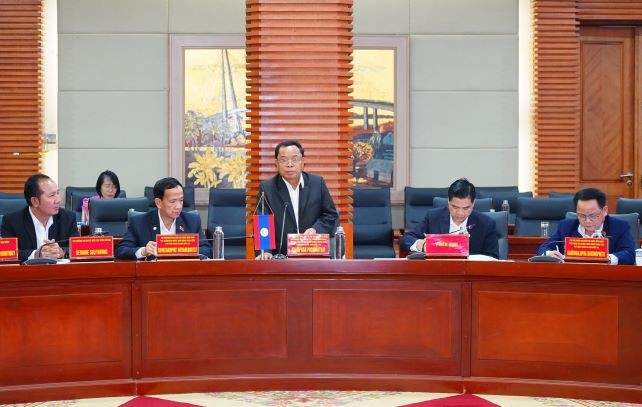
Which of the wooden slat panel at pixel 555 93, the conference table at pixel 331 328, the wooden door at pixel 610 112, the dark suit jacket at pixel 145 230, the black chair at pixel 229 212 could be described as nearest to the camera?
the conference table at pixel 331 328

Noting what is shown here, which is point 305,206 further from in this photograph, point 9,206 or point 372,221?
point 9,206

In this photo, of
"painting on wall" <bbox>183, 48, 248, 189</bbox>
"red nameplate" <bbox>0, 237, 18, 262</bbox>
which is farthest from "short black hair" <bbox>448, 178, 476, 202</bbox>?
"painting on wall" <bbox>183, 48, 248, 189</bbox>

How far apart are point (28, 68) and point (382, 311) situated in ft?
20.7

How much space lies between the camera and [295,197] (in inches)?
229

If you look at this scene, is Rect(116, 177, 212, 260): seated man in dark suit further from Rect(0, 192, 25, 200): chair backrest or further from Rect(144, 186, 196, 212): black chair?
Rect(0, 192, 25, 200): chair backrest

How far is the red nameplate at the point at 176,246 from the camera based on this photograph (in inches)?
198

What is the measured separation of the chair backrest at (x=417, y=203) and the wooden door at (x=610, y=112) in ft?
7.66

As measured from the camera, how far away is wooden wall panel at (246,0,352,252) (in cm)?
671

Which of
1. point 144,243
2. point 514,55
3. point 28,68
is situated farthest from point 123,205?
point 514,55

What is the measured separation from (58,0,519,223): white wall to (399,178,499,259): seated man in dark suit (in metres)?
4.18

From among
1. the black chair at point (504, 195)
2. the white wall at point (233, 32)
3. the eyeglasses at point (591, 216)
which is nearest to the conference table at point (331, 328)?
the eyeglasses at point (591, 216)

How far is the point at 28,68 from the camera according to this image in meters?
10.1

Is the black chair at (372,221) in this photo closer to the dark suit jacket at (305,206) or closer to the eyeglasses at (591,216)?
the dark suit jacket at (305,206)

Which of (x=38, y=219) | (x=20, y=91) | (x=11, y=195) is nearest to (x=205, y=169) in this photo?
(x=11, y=195)
